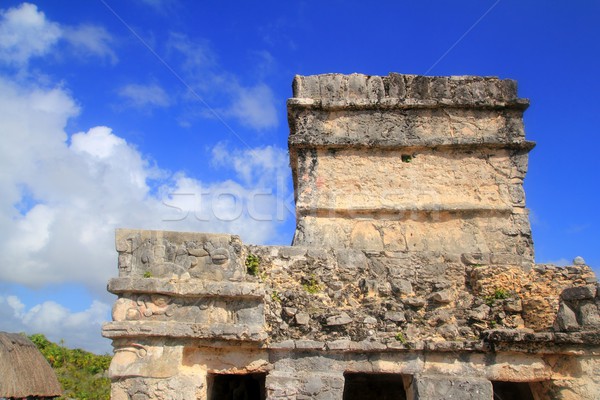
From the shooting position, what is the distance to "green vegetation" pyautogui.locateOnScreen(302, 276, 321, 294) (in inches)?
235

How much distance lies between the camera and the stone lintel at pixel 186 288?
18.0ft

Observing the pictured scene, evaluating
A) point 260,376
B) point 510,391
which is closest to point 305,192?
point 260,376

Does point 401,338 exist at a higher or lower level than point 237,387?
higher

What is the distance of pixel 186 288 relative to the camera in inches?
217

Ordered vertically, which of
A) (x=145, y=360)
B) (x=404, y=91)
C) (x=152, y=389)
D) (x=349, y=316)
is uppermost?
(x=404, y=91)

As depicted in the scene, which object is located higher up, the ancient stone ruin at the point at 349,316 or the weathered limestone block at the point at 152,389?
the ancient stone ruin at the point at 349,316

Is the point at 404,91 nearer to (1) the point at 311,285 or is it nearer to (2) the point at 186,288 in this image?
(1) the point at 311,285

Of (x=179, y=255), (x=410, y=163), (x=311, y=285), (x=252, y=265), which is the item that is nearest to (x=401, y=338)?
(x=311, y=285)

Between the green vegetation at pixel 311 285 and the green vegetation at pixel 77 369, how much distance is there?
9.69 metres

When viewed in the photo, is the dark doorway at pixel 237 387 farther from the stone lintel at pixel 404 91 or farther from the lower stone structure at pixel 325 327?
the stone lintel at pixel 404 91

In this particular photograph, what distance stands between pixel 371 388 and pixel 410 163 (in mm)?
3694

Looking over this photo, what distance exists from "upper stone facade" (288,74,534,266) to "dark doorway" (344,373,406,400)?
2.35m

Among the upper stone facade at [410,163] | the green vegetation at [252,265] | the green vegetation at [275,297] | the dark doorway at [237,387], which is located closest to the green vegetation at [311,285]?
the green vegetation at [275,297]

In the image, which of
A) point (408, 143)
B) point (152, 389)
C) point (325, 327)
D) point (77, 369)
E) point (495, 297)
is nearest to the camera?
point (152, 389)
